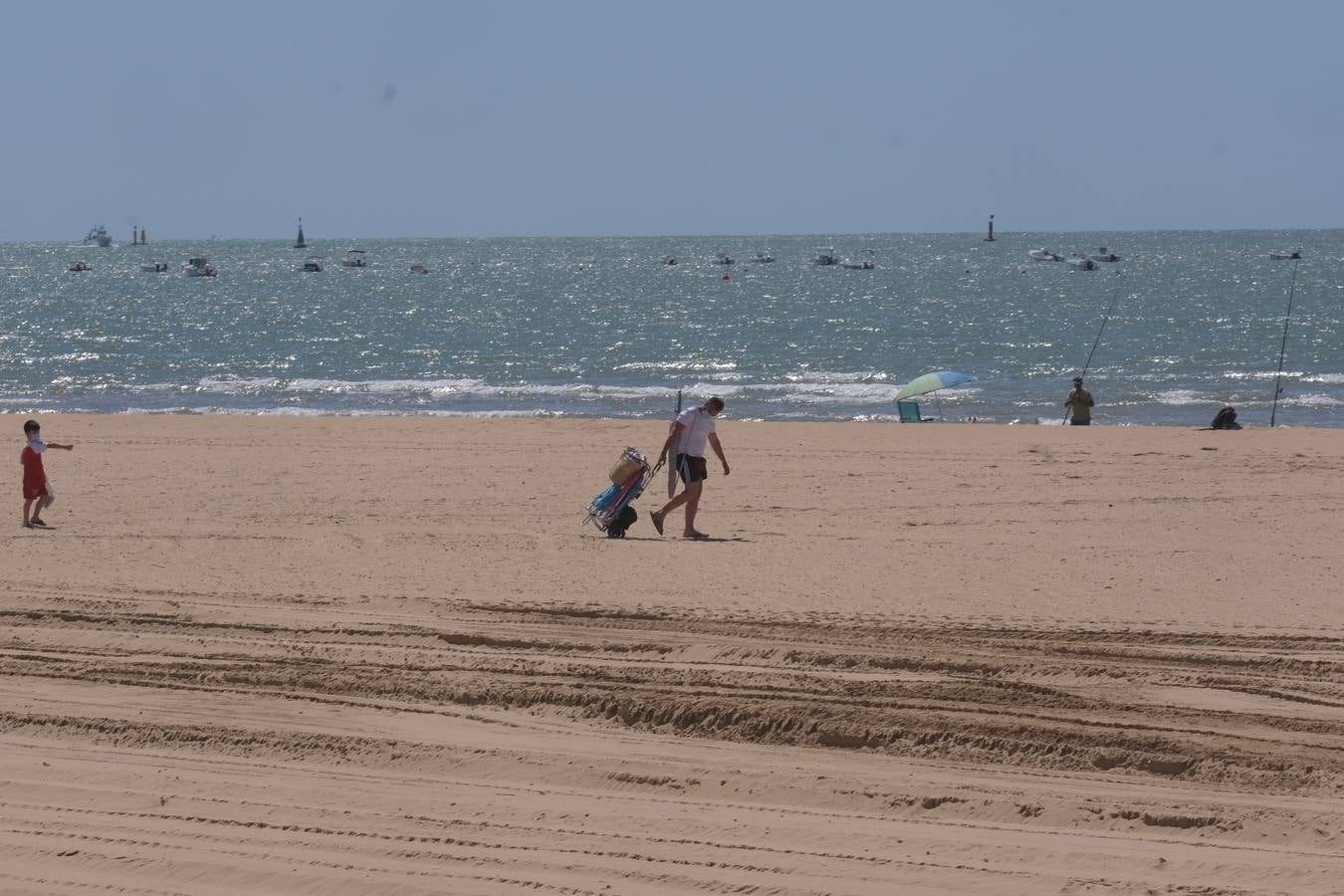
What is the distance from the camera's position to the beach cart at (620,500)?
1215cm

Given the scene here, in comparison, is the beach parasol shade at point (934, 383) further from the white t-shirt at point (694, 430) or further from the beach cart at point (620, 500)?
the beach cart at point (620, 500)

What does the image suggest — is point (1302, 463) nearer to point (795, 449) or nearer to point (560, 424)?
point (795, 449)

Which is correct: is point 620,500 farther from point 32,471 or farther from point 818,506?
point 32,471

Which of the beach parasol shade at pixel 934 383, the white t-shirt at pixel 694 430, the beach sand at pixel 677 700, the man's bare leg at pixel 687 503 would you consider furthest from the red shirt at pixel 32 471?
the beach parasol shade at pixel 934 383

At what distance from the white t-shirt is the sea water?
16.4 m

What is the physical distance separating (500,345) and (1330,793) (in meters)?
42.4

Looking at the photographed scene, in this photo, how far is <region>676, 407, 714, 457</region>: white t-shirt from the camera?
12.1 metres

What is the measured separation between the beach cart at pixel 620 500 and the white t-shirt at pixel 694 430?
373 mm

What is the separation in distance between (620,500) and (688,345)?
Answer: 36214 millimetres

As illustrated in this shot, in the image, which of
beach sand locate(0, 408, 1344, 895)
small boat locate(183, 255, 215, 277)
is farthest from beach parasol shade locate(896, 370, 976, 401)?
small boat locate(183, 255, 215, 277)

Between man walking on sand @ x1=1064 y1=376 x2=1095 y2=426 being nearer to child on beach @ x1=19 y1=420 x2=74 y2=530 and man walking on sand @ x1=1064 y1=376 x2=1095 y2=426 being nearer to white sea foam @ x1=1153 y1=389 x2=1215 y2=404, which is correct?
white sea foam @ x1=1153 y1=389 x2=1215 y2=404

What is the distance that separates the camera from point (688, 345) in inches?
1898

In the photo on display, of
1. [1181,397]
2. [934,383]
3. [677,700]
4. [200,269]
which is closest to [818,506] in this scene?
[677,700]

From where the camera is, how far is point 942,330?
53.9 metres
